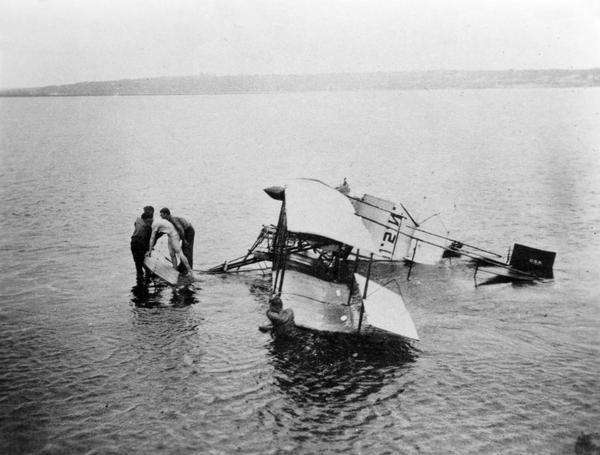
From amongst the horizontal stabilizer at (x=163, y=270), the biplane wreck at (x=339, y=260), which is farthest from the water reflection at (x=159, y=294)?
the biplane wreck at (x=339, y=260)

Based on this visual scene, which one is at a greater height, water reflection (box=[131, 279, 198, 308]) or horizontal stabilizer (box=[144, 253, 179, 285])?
horizontal stabilizer (box=[144, 253, 179, 285])

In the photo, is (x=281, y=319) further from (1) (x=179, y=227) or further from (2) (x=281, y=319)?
(1) (x=179, y=227)

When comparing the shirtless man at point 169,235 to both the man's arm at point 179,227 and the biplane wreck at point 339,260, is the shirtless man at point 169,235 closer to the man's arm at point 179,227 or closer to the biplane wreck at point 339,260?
the man's arm at point 179,227

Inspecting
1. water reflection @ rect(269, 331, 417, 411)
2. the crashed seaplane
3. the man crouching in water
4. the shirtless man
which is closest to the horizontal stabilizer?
the shirtless man

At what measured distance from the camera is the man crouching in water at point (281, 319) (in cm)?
1619

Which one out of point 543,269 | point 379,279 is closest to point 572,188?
point 543,269

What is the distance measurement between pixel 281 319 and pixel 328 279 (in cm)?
499

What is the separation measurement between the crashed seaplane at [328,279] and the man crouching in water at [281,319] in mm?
446

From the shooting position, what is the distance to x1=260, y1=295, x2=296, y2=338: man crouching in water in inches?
637

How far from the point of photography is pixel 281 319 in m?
16.1

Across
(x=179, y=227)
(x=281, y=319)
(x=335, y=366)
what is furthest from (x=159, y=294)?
(x=335, y=366)

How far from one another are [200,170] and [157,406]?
46816 mm

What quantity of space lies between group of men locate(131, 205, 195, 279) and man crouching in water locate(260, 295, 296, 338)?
5219 mm

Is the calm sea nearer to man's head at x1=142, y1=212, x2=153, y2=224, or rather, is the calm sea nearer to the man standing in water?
the man standing in water
